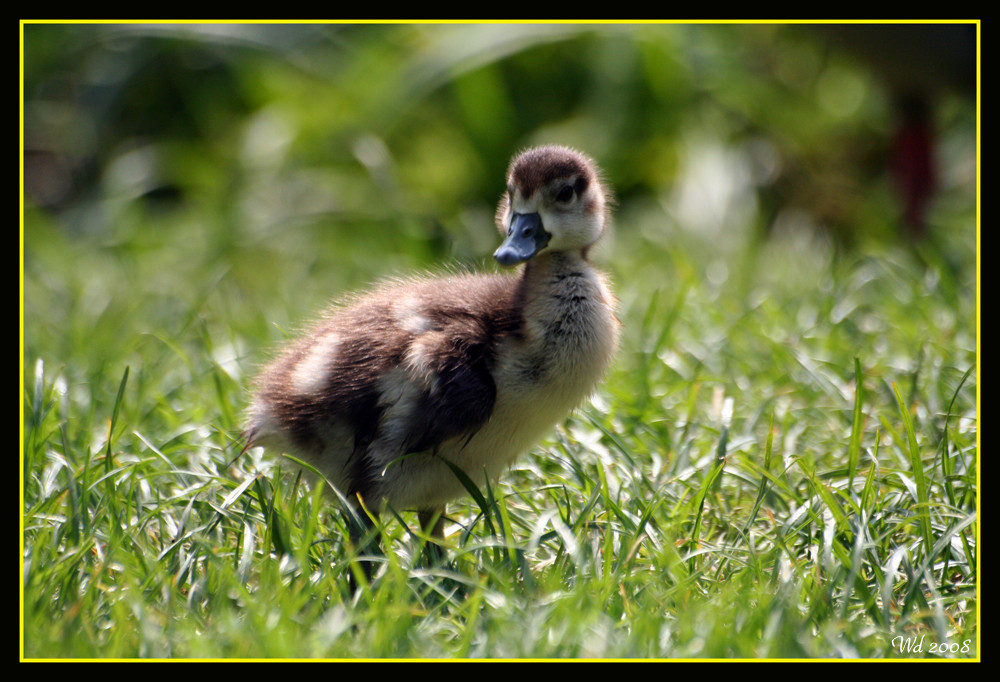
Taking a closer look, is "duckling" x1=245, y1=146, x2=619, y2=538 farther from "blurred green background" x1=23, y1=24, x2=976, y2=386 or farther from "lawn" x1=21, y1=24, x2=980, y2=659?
"blurred green background" x1=23, y1=24, x2=976, y2=386

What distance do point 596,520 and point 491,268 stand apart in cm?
218

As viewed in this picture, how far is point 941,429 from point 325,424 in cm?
174

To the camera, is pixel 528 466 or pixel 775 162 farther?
pixel 775 162

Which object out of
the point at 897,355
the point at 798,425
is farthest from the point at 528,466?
the point at 897,355

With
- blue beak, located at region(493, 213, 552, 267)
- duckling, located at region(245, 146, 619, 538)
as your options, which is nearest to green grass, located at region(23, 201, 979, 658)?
duckling, located at region(245, 146, 619, 538)

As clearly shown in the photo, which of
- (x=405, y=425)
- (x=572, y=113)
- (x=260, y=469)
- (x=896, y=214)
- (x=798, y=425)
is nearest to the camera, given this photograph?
(x=405, y=425)

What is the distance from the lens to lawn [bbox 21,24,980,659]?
6.85 feet

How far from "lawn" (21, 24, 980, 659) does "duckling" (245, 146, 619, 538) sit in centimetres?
12

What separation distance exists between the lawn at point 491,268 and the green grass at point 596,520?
11 millimetres

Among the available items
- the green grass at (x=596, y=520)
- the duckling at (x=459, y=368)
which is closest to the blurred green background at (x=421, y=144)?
the green grass at (x=596, y=520)

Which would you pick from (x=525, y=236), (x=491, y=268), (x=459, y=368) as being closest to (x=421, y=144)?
(x=491, y=268)

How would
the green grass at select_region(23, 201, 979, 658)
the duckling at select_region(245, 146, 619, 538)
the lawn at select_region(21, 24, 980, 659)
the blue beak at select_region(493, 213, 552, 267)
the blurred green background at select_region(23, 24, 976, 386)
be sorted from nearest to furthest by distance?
the green grass at select_region(23, 201, 979, 658) → the lawn at select_region(21, 24, 980, 659) → the duckling at select_region(245, 146, 619, 538) → the blue beak at select_region(493, 213, 552, 267) → the blurred green background at select_region(23, 24, 976, 386)

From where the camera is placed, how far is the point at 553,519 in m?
2.34

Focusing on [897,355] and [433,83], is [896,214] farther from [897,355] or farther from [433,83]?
[433,83]
